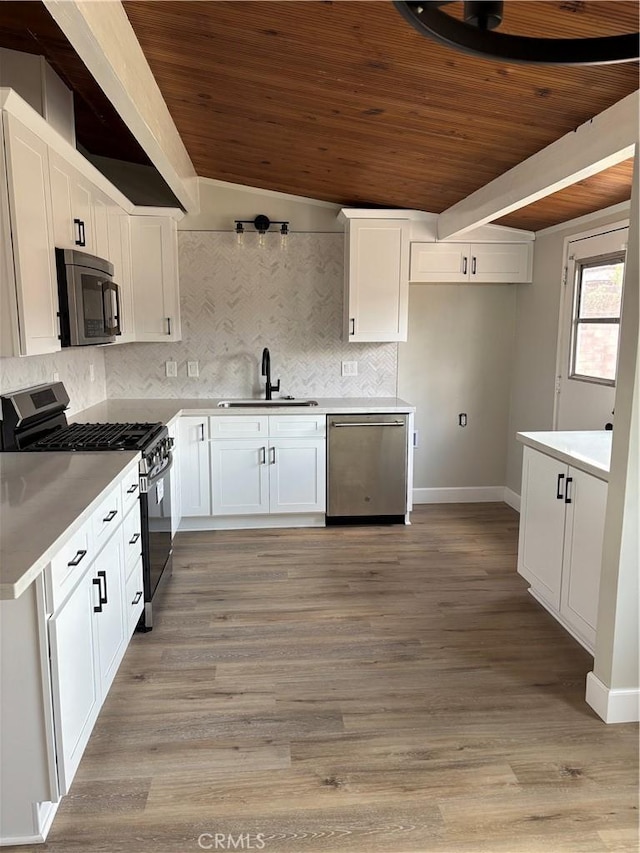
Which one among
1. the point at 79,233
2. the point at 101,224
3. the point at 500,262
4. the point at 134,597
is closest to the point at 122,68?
the point at 79,233

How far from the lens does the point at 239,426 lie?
4.15 meters

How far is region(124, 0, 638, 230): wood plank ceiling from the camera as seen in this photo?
1.90 meters

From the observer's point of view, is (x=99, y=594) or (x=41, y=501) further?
(x=99, y=594)

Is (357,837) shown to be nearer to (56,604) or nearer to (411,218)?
(56,604)

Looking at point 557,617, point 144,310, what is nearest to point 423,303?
point 144,310

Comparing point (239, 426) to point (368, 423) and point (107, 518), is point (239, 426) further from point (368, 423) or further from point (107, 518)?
point (107, 518)

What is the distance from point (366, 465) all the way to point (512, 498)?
1.42m

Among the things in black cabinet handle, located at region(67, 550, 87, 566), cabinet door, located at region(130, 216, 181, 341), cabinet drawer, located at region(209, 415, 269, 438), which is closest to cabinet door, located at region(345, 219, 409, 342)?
cabinet drawer, located at region(209, 415, 269, 438)

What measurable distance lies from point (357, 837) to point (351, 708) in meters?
0.59

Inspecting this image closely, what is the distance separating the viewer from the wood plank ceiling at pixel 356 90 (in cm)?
191

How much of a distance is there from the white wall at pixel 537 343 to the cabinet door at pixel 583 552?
1716 millimetres

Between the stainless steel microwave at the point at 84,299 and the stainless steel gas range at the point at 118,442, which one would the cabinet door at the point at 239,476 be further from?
the stainless steel microwave at the point at 84,299

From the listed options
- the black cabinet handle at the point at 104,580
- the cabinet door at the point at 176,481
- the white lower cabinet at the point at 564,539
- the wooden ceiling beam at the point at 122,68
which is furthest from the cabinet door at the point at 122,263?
the white lower cabinet at the point at 564,539

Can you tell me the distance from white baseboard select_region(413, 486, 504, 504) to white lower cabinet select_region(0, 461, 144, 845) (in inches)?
133
